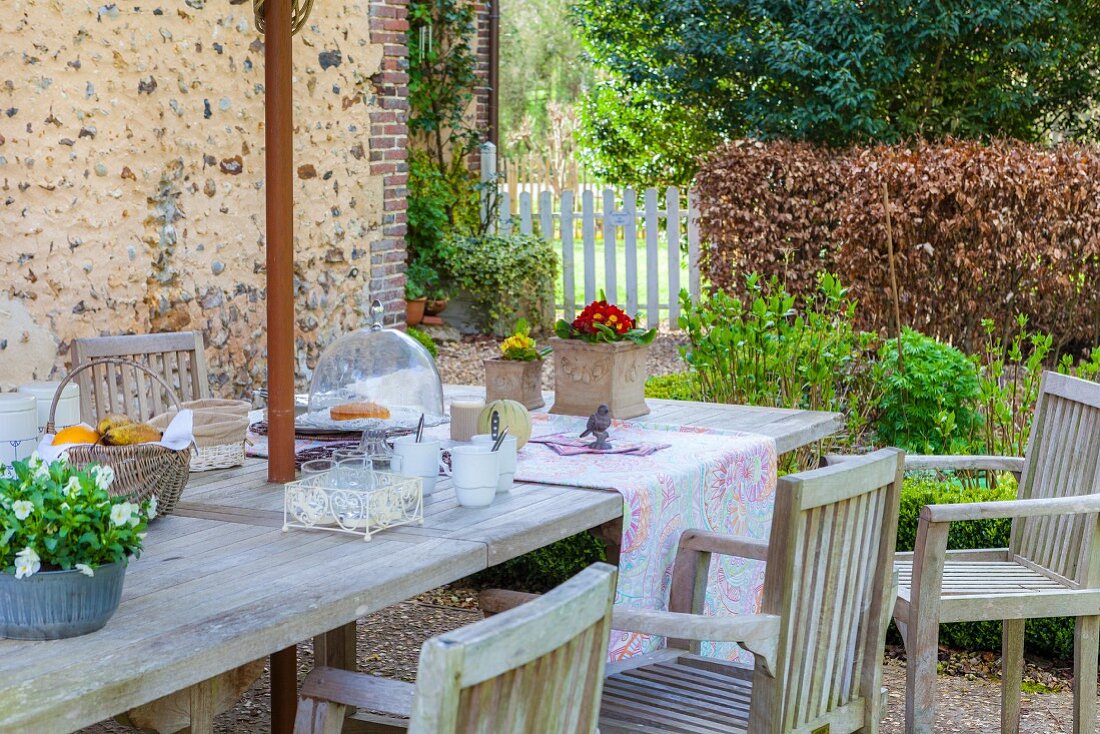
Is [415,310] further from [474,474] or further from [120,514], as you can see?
[120,514]

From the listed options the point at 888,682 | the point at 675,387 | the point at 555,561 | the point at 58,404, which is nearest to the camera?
the point at 58,404

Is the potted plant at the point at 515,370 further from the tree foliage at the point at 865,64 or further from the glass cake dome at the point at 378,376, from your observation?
the tree foliage at the point at 865,64

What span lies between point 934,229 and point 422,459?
6081mm

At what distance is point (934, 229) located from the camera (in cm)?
812

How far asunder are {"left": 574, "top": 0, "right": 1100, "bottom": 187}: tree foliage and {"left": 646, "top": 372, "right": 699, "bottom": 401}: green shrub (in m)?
3.85

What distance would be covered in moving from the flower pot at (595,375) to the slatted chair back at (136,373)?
1138 millimetres

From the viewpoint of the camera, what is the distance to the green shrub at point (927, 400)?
5.36 meters

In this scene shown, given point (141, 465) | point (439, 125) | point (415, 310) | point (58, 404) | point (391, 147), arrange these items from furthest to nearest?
point (439, 125) → point (415, 310) → point (391, 147) → point (58, 404) → point (141, 465)

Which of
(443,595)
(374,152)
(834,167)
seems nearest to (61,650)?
(443,595)

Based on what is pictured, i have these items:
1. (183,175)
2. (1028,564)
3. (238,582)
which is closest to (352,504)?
(238,582)

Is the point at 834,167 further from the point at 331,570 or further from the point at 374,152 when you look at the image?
the point at 331,570

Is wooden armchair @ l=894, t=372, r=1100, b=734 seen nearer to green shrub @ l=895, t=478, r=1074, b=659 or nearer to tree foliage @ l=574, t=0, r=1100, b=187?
green shrub @ l=895, t=478, r=1074, b=659

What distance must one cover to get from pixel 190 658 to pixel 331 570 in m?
0.44

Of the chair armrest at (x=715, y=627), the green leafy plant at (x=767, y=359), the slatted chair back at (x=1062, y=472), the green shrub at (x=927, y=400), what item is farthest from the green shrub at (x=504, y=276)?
the chair armrest at (x=715, y=627)
